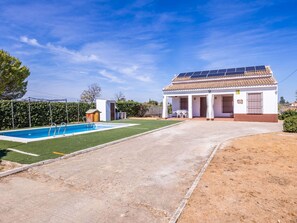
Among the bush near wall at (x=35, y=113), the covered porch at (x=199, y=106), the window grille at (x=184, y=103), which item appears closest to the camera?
the bush near wall at (x=35, y=113)

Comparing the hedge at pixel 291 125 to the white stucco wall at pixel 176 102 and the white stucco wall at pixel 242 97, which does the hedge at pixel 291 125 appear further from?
the white stucco wall at pixel 176 102

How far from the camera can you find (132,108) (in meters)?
29.7

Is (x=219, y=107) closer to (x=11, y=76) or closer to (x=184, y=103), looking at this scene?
(x=184, y=103)

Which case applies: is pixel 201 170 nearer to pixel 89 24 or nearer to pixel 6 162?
pixel 6 162

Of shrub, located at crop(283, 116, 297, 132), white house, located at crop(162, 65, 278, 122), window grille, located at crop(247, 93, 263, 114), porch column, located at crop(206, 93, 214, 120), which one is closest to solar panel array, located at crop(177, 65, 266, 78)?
white house, located at crop(162, 65, 278, 122)

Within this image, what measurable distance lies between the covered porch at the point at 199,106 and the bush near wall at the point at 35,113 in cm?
1135

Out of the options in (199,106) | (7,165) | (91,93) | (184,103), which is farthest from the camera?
(91,93)

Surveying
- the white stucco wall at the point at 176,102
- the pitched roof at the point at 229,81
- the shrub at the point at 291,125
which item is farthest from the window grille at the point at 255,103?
the white stucco wall at the point at 176,102

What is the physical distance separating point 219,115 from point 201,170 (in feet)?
68.6

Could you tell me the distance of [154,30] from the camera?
18.2 meters

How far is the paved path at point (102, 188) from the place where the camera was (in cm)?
356

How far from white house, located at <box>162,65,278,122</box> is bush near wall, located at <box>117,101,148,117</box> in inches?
231

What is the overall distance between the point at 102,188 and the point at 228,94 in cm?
2095

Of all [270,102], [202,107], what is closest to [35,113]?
[202,107]
